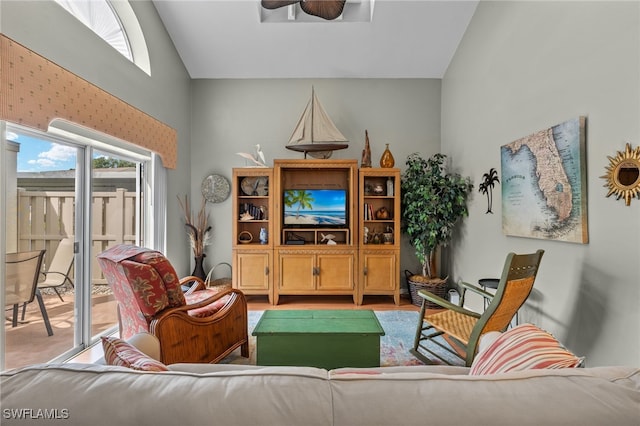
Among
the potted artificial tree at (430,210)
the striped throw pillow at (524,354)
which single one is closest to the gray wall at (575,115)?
the potted artificial tree at (430,210)

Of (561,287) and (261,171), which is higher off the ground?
(261,171)

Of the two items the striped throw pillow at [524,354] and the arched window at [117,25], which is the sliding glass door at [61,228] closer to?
A: the arched window at [117,25]

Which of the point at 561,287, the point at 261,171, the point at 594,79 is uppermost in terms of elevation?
the point at 594,79

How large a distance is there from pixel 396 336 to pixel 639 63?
2633 millimetres

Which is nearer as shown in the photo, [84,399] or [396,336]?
[84,399]

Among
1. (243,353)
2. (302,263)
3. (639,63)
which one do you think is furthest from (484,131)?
(243,353)

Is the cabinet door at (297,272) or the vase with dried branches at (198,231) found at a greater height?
the vase with dried branches at (198,231)

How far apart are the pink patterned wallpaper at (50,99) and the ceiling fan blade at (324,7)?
75.7 inches

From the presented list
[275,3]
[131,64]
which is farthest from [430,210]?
[131,64]

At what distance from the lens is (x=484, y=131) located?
3217 mm

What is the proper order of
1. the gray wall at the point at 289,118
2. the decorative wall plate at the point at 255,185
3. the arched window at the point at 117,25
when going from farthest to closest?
the gray wall at the point at 289,118, the decorative wall plate at the point at 255,185, the arched window at the point at 117,25

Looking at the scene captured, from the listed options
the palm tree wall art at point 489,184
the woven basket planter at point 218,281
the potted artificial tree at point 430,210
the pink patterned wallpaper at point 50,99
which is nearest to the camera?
the pink patterned wallpaper at point 50,99

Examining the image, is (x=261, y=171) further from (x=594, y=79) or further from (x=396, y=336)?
(x=594, y=79)

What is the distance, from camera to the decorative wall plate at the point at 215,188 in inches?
175
